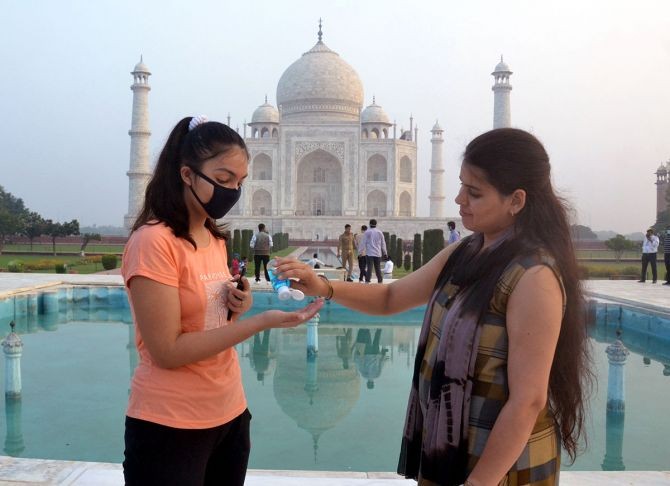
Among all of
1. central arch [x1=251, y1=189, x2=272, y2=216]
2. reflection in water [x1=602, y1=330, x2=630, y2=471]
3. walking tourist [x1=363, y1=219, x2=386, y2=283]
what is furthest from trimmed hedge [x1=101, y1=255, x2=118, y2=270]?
central arch [x1=251, y1=189, x2=272, y2=216]

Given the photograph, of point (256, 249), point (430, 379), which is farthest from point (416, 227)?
point (430, 379)

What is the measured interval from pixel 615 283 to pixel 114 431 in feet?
29.8

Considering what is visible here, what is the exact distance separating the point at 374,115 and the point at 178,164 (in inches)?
1313

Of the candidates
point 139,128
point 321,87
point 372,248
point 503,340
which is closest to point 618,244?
point 372,248

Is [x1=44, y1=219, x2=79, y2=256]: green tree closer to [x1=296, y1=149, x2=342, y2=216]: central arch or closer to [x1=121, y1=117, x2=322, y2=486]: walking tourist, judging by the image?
[x1=296, y1=149, x2=342, y2=216]: central arch

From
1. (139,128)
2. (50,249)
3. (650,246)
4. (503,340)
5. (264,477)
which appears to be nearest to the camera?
(503,340)

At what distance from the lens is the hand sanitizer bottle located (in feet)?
4.58

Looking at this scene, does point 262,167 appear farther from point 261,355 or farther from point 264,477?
point 264,477

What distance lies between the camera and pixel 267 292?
834 centimetres

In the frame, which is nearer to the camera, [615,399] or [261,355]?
[615,399]

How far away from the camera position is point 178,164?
1.34 meters

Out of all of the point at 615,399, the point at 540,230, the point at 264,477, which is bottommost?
the point at 615,399

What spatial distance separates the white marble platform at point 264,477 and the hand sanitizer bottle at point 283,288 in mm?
1007

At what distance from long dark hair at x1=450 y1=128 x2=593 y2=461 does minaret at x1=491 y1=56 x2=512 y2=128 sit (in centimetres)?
2822
